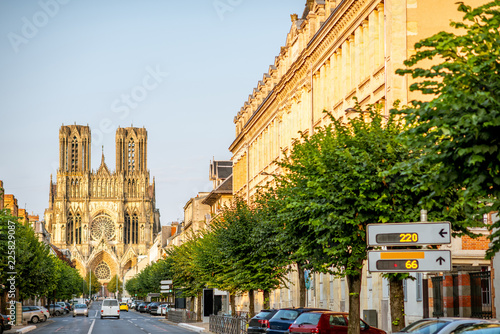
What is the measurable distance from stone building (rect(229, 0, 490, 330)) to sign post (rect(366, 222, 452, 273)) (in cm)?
1170

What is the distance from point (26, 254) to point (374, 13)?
35143mm

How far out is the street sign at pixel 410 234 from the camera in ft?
Result: 41.5

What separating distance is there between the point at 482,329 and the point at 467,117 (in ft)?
16.4

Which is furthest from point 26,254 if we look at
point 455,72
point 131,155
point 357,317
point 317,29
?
point 131,155

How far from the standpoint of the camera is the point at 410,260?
12.9 m

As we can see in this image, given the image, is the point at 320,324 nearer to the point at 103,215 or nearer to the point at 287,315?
the point at 287,315

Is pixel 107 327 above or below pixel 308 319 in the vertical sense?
below

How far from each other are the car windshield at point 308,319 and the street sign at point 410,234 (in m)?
10.0

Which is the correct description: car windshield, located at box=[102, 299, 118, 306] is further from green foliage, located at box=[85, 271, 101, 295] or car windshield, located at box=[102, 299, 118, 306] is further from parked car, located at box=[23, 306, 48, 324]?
green foliage, located at box=[85, 271, 101, 295]

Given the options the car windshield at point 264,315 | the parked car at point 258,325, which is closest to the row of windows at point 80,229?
the car windshield at point 264,315

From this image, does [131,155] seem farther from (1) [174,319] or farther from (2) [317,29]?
(2) [317,29]

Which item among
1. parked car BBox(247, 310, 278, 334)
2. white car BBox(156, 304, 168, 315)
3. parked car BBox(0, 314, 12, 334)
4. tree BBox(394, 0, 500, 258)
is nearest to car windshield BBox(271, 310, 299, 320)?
parked car BBox(247, 310, 278, 334)

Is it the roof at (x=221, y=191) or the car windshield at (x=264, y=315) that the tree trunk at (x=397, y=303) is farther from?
the roof at (x=221, y=191)

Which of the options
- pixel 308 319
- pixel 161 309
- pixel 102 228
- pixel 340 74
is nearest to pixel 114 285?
pixel 102 228
